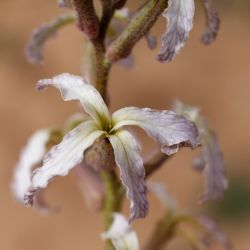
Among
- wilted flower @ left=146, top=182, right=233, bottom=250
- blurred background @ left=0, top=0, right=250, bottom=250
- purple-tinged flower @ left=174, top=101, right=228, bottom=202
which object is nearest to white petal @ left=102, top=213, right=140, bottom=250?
purple-tinged flower @ left=174, top=101, right=228, bottom=202

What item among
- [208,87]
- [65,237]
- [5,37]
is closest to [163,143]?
[65,237]

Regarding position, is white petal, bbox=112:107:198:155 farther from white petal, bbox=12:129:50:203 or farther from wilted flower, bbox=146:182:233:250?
wilted flower, bbox=146:182:233:250

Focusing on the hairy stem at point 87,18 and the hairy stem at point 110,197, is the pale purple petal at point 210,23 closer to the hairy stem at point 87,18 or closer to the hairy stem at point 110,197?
the hairy stem at point 87,18

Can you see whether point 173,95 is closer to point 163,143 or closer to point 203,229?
point 203,229

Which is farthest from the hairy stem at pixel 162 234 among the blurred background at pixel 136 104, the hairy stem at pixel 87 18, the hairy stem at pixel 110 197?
the blurred background at pixel 136 104

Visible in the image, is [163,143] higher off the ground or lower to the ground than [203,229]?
higher

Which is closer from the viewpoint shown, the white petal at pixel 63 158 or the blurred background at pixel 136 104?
the white petal at pixel 63 158

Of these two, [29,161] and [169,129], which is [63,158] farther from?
[29,161]
